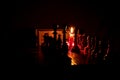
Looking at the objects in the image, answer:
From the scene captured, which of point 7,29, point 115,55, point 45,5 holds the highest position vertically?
point 45,5

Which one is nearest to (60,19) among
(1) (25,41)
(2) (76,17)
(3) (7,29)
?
(2) (76,17)

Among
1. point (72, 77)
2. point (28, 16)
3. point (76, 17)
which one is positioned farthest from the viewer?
point (76, 17)

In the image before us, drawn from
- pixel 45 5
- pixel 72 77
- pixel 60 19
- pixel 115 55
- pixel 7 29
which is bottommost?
pixel 72 77

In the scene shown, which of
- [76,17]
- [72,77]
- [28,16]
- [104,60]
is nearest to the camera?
[72,77]

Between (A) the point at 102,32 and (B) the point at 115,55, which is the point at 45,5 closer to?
(A) the point at 102,32

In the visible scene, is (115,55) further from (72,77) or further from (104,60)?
(72,77)

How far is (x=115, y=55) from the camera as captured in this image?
171 cm

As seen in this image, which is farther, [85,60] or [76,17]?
[76,17]

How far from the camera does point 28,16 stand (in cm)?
168

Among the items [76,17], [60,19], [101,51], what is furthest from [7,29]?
[101,51]

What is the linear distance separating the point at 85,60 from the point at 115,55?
360mm

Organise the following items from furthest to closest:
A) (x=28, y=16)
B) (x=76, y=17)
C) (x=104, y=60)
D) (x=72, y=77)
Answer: (x=76, y=17) → (x=28, y=16) → (x=104, y=60) → (x=72, y=77)

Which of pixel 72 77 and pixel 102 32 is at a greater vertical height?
pixel 102 32

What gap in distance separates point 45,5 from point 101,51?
0.73 metres
